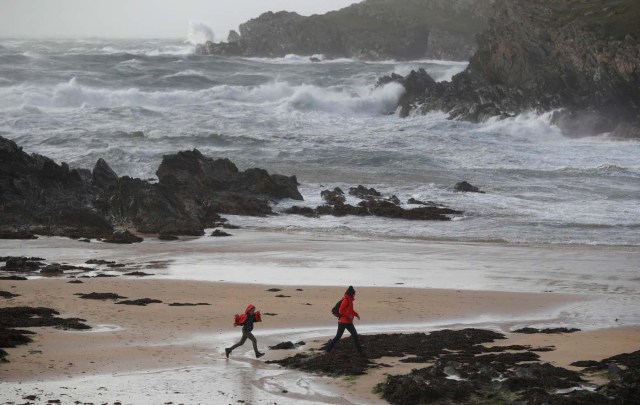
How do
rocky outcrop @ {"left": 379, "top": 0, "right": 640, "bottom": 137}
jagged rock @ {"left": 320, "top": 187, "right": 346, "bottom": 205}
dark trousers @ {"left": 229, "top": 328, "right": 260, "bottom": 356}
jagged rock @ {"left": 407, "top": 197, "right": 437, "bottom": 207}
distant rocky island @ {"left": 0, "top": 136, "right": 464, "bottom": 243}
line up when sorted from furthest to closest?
1. rocky outcrop @ {"left": 379, "top": 0, "right": 640, "bottom": 137}
2. jagged rock @ {"left": 320, "top": 187, "right": 346, "bottom": 205}
3. jagged rock @ {"left": 407, "top": 197, "right": 437, "bottom": 207}
4. distant rocky island @ {"left": 0, "top": 136, "right": 464, "bottom": 243}
5. dark trousers @ {"left": 229, "top": 328, "right": 260, "bottom": 356}

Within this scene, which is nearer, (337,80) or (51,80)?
(51,80)

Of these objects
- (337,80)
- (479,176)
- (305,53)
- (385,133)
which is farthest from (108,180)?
(305,53)

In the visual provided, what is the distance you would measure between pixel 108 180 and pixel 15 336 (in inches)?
780

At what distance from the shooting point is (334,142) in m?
52.0

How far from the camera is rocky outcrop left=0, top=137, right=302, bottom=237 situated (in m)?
29.9

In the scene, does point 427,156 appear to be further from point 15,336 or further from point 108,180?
point 15,336

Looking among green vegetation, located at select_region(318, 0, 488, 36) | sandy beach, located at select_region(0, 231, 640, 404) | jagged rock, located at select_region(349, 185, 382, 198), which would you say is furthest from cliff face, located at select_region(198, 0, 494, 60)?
sandy beach, located at select_region(0, 231, 640, 404)

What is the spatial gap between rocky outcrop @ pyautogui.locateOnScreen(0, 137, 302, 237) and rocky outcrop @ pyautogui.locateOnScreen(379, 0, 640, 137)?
23.8 metres

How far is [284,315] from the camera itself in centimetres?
1891

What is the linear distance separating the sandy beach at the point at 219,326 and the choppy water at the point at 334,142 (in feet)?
18.7

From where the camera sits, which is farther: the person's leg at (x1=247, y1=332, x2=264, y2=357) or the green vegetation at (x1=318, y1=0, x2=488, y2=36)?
the green vegetation at (x1=318, y1=0, x2=488, y2=36)

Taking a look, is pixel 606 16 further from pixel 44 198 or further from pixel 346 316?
pixel 346 316

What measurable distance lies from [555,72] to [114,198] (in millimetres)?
33752

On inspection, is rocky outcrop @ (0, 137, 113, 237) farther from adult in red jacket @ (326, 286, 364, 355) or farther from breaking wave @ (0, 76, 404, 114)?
breaking wave @ (0, 76, 404, 114)
